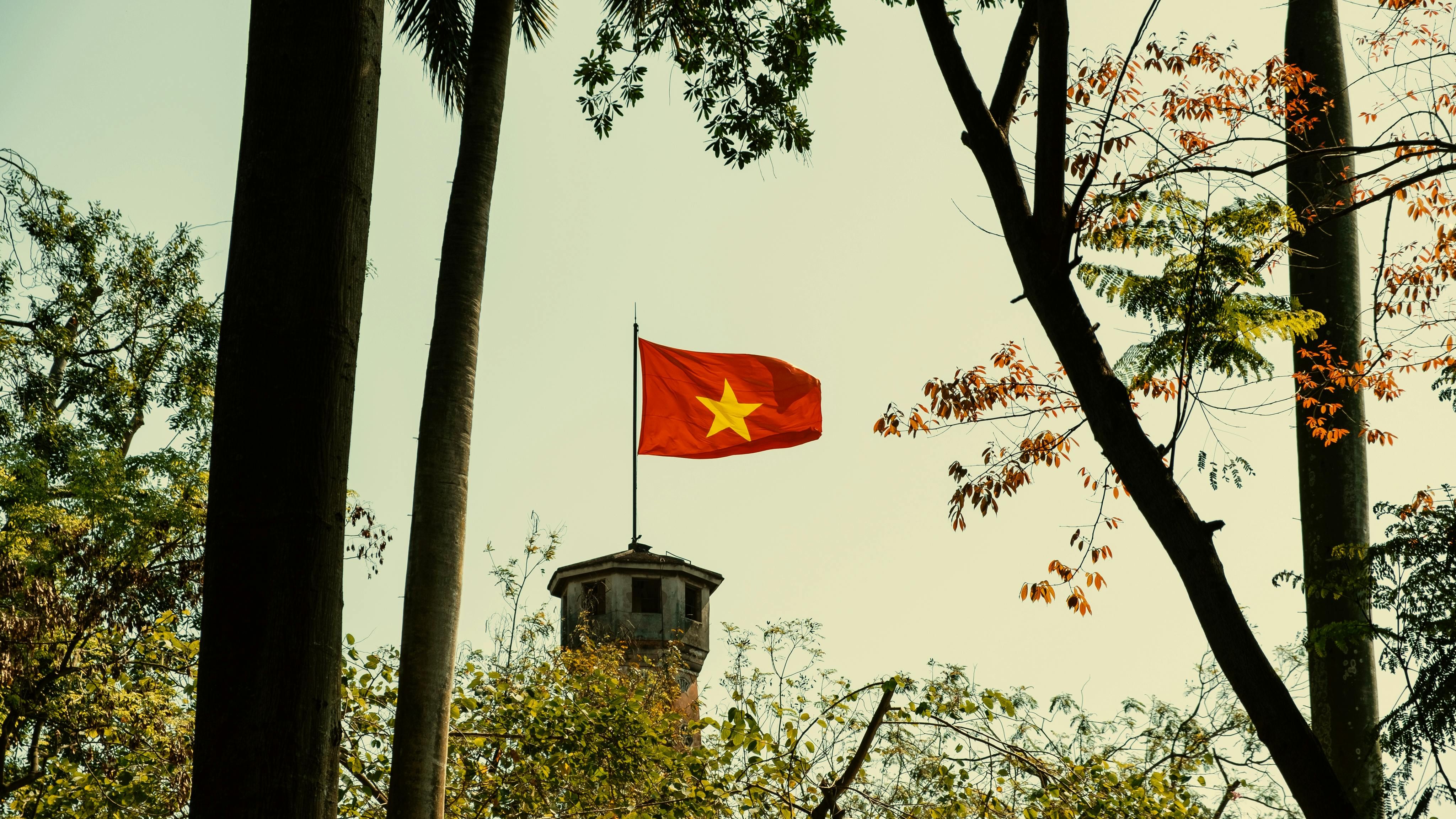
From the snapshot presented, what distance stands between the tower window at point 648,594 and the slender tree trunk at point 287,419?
65.3ft

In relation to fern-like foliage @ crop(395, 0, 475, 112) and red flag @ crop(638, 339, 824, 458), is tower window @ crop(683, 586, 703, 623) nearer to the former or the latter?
red flag @ crop(638, 339, 824, 458)

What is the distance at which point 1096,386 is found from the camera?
4.23 metres

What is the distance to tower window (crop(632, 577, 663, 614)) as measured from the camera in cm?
2166

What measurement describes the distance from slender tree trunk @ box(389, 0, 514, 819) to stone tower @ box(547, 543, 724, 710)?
1429cm

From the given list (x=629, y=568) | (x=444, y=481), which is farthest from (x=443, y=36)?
(x=629, y=568)

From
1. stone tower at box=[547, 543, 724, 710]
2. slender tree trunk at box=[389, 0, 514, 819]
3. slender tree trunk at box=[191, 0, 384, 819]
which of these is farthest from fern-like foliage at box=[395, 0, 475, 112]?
stone tower at box=[547, 543, 724, 710]

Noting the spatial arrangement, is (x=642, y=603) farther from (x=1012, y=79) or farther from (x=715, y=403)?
(x=1012, y=79)

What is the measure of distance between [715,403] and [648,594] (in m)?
10.3

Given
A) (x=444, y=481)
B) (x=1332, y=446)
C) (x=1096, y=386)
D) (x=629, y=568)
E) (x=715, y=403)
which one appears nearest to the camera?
(x=1096, y=386)

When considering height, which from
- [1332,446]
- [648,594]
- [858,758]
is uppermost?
[648,594]

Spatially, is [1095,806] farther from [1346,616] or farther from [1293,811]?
[1293,811]

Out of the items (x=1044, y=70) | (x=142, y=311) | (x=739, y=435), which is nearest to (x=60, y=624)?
(x=142, y=311)

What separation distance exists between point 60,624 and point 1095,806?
9605 mm

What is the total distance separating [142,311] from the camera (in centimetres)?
1550
